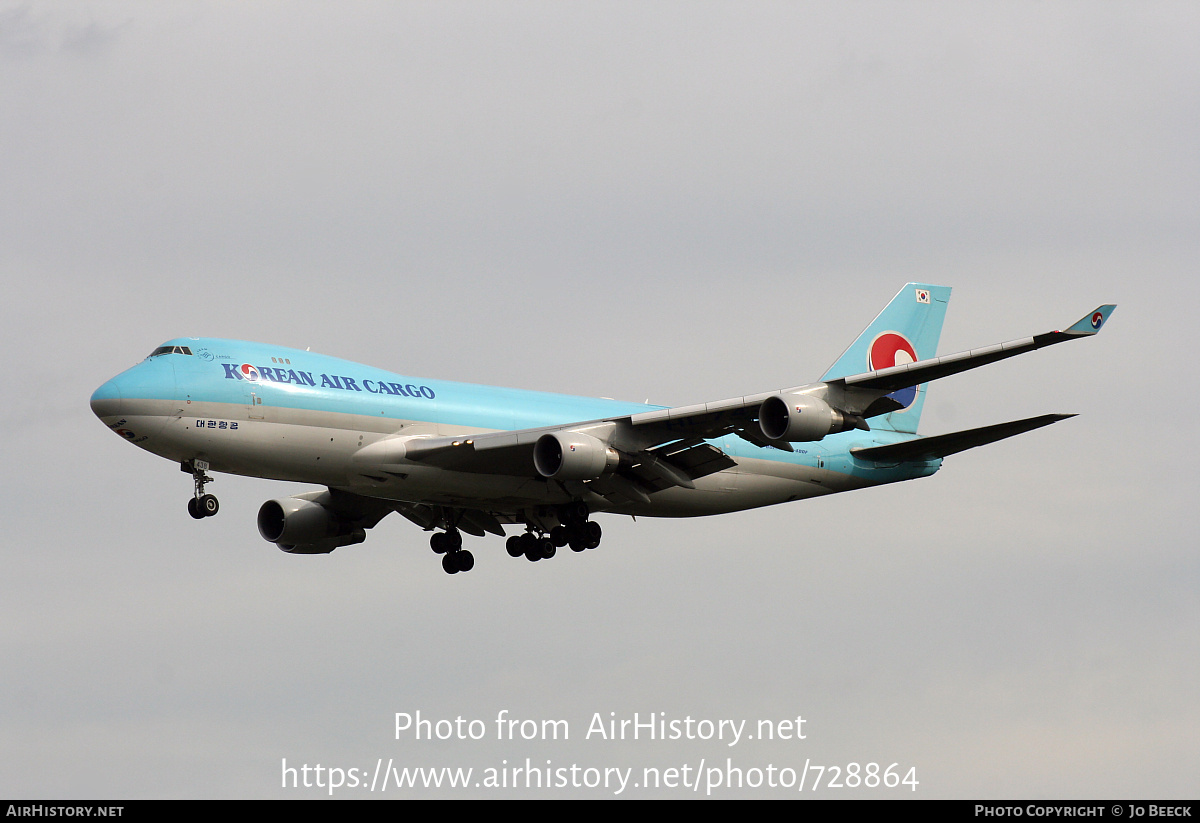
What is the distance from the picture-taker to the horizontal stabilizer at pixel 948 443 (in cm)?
4094

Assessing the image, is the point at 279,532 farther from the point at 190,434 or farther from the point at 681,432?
the point at 681,432

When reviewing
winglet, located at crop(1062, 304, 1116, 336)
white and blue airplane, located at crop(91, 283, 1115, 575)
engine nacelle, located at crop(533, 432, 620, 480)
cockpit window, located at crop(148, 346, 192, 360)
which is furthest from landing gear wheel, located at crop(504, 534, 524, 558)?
winglet, located at crop(1062, 304, 1116, 336)

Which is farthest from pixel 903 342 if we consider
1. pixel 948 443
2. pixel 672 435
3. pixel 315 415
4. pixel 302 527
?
pixel 315 415

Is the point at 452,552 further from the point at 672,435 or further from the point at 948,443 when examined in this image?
the point at 948,443

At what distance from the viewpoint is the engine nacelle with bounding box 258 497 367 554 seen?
4647 centimetres

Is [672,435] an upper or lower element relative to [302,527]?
lower

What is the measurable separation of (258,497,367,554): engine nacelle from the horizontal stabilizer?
52.0 feet

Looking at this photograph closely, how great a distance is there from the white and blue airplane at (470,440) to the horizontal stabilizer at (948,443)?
7 centimetres

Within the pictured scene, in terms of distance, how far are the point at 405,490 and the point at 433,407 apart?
2.34 meters

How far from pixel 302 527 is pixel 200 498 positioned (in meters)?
8.53

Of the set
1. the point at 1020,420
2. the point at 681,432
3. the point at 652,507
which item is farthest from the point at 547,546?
the point at 1020,420

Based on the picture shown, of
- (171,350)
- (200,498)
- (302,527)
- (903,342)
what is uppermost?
(903,342)

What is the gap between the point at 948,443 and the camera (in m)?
44.9

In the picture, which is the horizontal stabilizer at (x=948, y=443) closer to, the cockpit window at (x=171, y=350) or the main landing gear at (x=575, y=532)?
the main landing gear at (x=575, y=532)
